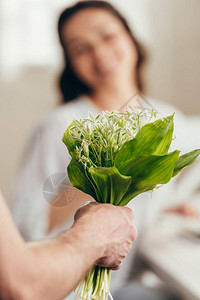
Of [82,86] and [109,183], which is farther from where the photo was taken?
[82,86]

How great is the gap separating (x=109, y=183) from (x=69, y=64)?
2.64 feet

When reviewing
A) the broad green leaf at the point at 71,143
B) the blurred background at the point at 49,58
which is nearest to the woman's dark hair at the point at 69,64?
the broad green leaf at the point at 71,143

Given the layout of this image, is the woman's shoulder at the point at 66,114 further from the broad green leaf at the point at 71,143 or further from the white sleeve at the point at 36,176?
the broad green leaf at the point at 71,143

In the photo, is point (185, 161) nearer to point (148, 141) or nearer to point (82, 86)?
point (148, 141)

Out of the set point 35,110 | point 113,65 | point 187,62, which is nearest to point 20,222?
point 113,65

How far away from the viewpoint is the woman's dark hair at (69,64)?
100cm

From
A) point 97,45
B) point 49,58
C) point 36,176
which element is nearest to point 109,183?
point 97,45

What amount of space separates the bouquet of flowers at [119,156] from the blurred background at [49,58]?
64.8 inches

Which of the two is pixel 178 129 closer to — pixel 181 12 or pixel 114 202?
pixel 114 202

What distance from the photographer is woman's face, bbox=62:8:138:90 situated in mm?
899

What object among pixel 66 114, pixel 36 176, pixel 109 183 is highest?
pixel 109 183

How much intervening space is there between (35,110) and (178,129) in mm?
1146

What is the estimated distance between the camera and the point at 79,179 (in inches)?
17.6

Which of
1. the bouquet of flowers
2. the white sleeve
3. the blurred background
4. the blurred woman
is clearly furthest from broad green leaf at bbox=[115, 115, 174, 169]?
the blurred background
